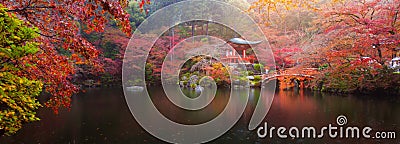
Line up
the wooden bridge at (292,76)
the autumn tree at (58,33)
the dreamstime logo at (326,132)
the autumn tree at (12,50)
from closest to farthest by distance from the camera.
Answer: the autumn tree at (12,50), the autumn tree at (58,33), the dreamstime logo at (326,132), the wooden bridge at (292,76)

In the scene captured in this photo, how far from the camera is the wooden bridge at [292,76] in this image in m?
12.5

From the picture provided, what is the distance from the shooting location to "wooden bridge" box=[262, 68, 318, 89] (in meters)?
12.5

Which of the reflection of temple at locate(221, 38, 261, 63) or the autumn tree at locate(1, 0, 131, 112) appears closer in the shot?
the autumn tree at locate(1, 0, 131, 112)

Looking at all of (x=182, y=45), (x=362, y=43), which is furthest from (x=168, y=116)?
(x=182, y=45)

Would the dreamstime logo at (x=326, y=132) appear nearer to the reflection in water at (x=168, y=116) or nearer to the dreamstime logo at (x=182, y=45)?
the reflection in water at (x=168, y=116)

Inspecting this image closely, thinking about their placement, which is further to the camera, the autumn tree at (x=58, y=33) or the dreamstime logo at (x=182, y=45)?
the dreamstime logo at (x=182, y=45)

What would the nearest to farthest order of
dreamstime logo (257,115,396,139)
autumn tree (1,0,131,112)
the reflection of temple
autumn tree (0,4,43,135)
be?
autumn tree (0,4,43,135) < autumn tree (1,0,131,112) < dreamstime logo (257,115,396,139) < the reflection of temple

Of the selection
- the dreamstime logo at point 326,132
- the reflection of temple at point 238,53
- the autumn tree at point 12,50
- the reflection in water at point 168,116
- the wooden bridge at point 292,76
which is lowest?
the dreamstime logo at point 326,132

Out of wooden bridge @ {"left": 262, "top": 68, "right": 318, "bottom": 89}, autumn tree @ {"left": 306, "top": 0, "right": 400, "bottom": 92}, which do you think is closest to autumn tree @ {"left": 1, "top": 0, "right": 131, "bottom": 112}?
autumn tree @ {"left": 306, "top": 0, "right": 400, "bottom": 92}

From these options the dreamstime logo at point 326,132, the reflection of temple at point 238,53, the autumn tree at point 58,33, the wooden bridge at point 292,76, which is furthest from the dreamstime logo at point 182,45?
the autumn tree at point 58,33

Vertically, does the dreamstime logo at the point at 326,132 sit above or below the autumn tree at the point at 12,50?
below

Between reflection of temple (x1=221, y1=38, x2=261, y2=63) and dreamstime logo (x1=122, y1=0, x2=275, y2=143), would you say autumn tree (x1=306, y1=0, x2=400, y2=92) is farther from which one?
reflection of temple (x1=221, y1=38, x2=261, y2=63)

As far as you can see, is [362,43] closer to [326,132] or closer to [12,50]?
[326,132]

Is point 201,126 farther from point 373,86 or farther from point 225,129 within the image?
point 373,86
